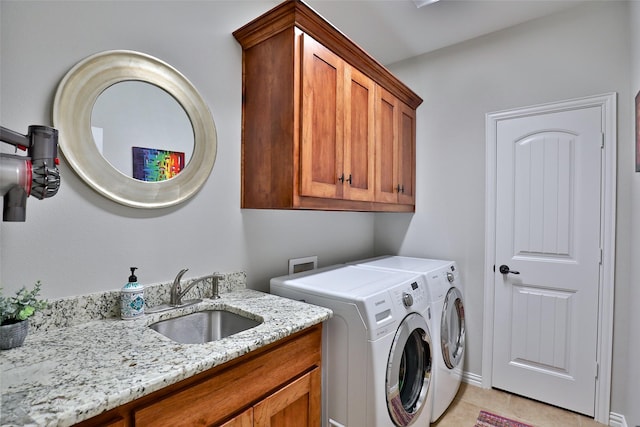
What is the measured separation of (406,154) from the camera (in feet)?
8.67

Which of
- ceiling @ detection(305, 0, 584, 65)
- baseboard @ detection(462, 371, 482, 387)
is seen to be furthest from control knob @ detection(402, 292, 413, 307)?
ceiling @ detection(305, 0, 584, 65)

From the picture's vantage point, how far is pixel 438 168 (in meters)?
2.70

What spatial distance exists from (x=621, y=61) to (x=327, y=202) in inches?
81.9

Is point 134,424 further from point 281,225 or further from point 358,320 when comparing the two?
point 281,225

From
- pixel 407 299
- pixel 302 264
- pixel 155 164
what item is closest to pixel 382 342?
pixel 407 299

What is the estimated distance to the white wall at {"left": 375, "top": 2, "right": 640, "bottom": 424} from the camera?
199 centimetres

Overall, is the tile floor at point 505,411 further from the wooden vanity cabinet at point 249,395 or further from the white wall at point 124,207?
the white wall at point 124,207

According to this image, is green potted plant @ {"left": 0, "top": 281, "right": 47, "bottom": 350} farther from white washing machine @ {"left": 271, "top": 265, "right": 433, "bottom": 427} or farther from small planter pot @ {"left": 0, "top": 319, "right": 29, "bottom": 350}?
white washing machine @ {"left": 271, "top": 265, "right": 433, "bottom": 427}

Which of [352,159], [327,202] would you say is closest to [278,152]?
[327,202]

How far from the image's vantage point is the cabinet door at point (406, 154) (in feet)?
8.25

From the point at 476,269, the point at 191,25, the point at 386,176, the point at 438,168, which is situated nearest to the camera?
the point at 191,25

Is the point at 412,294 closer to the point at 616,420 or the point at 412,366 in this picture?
the point at 412,366

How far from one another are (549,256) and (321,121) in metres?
1.88

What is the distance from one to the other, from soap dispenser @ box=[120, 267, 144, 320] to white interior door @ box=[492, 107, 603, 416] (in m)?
2.38
